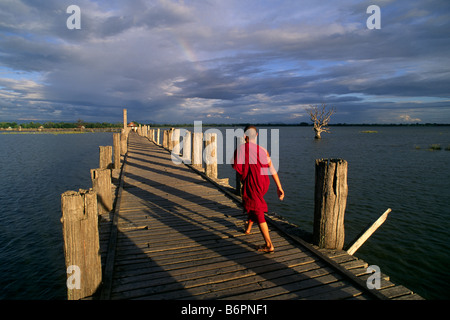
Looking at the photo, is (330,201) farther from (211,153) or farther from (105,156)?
(105,156)

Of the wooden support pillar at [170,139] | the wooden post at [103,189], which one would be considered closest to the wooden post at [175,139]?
the wooden support pillar at [170,139]

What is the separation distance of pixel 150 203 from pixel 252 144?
3.72 meters

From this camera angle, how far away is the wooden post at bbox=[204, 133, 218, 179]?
9.39 metres

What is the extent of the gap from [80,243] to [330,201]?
3599 mm

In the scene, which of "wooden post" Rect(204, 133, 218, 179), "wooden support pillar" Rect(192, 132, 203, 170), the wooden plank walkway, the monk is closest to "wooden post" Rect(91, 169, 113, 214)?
the wooden plank walkway

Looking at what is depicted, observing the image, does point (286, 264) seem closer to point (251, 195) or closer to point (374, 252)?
point (251, 195)

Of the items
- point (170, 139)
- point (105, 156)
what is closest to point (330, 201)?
point (105, 156)

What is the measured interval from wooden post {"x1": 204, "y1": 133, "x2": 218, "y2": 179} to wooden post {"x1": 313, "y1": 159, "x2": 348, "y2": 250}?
5.50 metres

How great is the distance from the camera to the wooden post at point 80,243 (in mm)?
2969

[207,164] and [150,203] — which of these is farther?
[207,164]

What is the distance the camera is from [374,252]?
7.53 meters

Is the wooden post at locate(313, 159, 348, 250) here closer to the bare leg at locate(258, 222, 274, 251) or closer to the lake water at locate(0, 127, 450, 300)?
the bare leg at locate(258, 222, 274, 251)

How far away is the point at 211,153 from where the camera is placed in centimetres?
966
